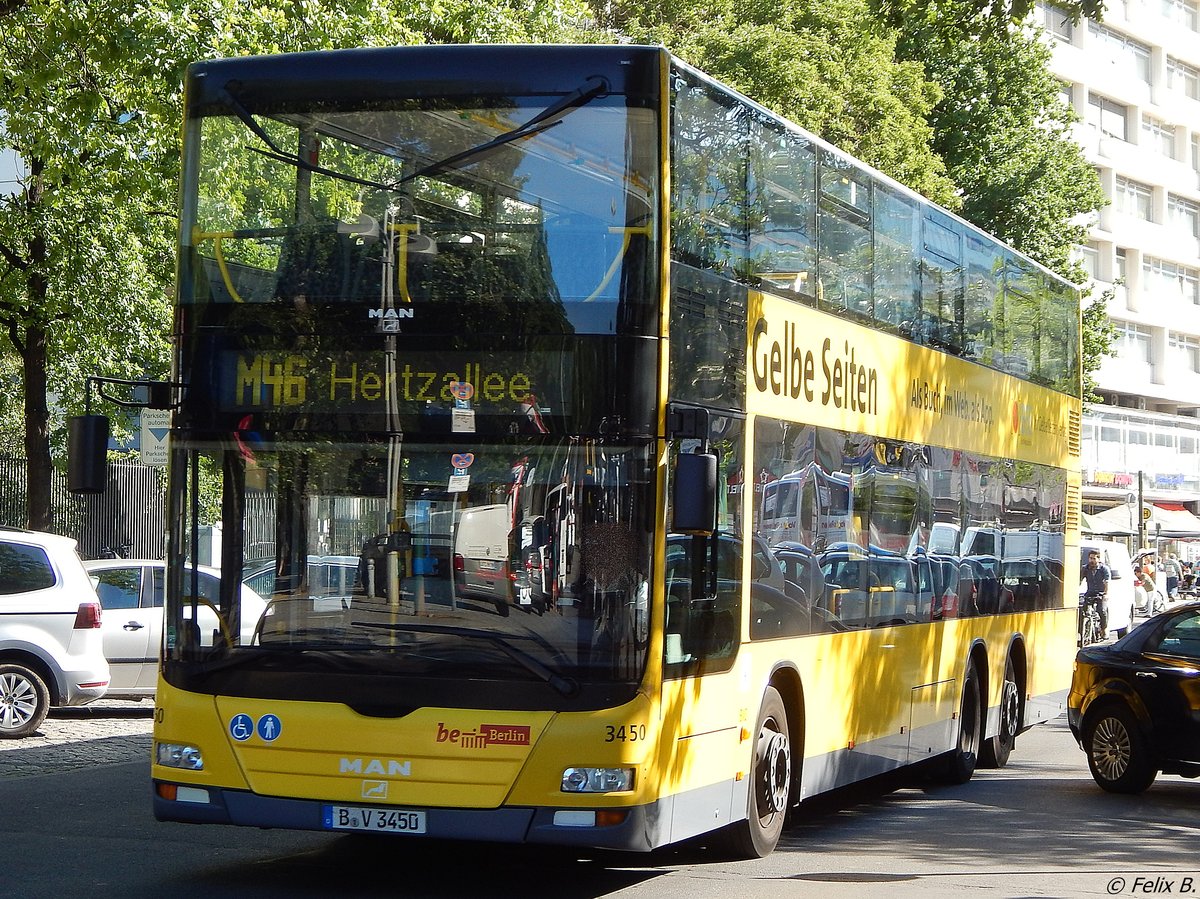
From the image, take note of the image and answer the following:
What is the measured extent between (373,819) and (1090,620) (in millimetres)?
28397

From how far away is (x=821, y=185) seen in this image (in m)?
11.2

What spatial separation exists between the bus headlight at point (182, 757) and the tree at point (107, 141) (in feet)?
29.8

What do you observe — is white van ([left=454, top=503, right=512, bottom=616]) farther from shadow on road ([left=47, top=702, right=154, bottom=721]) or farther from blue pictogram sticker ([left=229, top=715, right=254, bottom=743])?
shadow on road ([left=47, top=702, right=154, bottom=721])

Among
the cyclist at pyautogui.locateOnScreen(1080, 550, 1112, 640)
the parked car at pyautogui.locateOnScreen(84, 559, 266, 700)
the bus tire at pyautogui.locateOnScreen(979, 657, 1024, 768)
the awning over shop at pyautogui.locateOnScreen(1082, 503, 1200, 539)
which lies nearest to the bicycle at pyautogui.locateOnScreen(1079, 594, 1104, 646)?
the cyclist at pyautogui.locateOnScreen(1080, 550, 1112, 640)

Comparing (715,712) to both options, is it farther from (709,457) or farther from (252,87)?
(252,87)

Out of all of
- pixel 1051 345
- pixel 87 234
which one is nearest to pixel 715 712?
pixel 1051 345

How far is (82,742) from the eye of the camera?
16.0 meters

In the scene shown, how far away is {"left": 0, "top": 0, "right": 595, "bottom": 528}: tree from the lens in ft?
54.4

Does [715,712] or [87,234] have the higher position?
[87,234]

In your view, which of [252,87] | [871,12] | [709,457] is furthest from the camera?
[871,12]

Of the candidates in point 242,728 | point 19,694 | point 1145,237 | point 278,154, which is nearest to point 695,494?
point 242,728

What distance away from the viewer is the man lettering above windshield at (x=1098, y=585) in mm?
34281

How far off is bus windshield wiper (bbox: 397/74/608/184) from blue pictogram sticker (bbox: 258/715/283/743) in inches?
105

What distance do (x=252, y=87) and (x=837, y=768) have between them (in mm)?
5601
